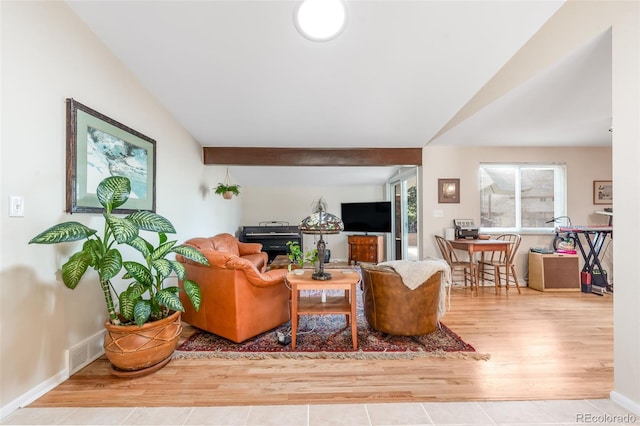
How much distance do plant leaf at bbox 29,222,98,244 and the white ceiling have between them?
142 cm

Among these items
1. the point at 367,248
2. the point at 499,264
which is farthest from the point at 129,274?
the point at 367,248

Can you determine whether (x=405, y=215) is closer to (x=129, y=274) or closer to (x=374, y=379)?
Answer: (x=374, y=379)

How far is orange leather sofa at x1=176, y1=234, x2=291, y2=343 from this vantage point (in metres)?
2.09

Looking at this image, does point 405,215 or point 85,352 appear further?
point 405,215

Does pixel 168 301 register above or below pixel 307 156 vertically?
below

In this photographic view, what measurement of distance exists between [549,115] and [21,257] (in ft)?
15.3

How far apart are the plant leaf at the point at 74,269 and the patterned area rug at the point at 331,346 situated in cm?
93

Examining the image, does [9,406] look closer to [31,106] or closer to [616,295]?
[31,106]

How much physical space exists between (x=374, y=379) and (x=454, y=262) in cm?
263

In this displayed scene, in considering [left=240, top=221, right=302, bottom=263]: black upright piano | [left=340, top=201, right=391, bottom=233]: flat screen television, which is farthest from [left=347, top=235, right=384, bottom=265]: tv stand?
[left=240, top=221, right=302, bottom=263]: black upright piano

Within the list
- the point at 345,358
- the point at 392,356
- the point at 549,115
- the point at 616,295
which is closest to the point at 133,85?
the point at 345,358

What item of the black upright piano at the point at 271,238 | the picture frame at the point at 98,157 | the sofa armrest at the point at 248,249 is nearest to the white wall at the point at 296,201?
the black upright piano at the point at 271,238

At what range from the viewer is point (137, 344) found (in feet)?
5.45

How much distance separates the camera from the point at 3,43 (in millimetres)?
1353
